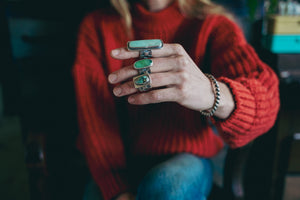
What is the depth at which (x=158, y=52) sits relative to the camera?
1.14 feet

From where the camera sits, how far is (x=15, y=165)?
1.62 meters

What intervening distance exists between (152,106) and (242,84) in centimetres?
22

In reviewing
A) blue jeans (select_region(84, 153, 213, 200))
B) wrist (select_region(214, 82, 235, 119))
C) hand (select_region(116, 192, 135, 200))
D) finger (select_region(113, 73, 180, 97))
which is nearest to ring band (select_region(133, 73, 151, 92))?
finger (select_region(113, 73, 180, 97))

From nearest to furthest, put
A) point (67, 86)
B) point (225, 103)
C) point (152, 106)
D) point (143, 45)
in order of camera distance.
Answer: point (143, 45) → point (225, 103) → point (152, 106) → point (67, 86)

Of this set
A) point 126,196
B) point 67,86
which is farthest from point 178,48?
point 67,86

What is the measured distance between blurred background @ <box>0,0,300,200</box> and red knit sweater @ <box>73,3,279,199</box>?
16 centimetres

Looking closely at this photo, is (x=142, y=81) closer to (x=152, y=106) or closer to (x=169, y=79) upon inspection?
(x=169, y=79)

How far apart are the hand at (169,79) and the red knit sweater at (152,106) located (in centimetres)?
14

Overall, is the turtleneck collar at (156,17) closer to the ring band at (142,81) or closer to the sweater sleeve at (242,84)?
the sweater sleeve at (242,84)

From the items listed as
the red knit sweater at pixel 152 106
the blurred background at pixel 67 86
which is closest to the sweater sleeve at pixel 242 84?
the red knit sweater at pixel 152 106

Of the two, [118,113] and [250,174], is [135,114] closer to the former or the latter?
[118,113]

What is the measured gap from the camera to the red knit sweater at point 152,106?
54cm

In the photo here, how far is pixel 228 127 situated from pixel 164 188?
202 mm

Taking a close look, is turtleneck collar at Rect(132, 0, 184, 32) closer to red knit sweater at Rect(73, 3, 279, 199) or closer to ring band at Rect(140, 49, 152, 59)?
red knit sweater at Rect(73, 3, 279, 199)
